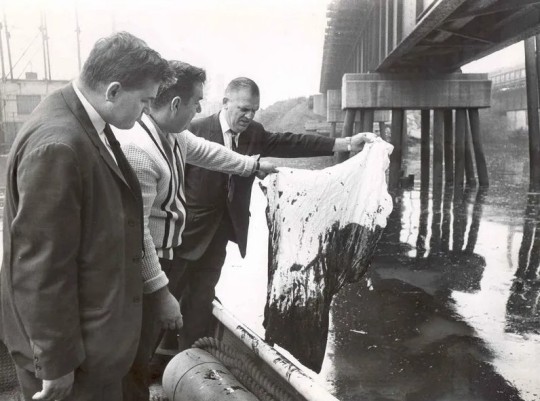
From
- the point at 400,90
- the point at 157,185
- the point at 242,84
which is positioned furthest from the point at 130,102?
the point at 400,90

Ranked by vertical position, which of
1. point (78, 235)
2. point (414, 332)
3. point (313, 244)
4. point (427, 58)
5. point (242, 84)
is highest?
point (427, 58)

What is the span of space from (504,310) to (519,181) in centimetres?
1267

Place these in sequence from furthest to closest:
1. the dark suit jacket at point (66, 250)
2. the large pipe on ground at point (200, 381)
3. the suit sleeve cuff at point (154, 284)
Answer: the large pipe on ground at point (200, 381)
the suit sleeve cuff at point (154, 284)
the dark suit jacket at point (66, 250)

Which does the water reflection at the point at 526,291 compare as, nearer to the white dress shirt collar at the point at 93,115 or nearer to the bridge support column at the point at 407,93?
the white dress shirt collar at the point at 93,115

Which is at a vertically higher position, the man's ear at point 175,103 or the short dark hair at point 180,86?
the short dark hair at point 180,86

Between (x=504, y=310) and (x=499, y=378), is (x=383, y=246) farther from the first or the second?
(x=499, y=378)

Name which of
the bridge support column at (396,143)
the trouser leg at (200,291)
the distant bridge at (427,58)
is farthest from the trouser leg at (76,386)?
the bridge support column at (396,143)

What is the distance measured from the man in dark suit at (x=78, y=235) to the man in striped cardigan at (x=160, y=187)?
366mm

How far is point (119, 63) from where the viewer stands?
1806mm

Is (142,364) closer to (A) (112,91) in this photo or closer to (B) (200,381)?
(B) (200,381)

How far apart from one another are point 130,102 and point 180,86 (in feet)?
2.51

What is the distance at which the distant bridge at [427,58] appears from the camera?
830 centimetres

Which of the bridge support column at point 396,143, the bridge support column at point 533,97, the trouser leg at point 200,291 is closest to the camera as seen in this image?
the trouser leg at point 200,291

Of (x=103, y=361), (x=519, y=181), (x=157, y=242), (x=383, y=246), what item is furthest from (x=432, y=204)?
(x=103, y=361)
